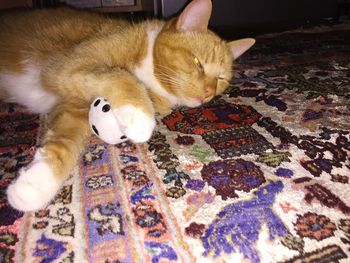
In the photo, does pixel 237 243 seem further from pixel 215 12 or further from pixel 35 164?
pixel 215 12

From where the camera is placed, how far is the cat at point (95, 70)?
108cm

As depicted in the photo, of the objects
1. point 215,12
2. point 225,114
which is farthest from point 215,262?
point 215,12

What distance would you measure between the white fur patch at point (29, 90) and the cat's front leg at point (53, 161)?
→ 20 centimetres

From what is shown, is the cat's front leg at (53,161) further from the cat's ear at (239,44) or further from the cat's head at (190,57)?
the cat's ear at (239,44)

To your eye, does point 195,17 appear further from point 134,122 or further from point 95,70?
point 134,122

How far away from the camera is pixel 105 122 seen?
1125 mm

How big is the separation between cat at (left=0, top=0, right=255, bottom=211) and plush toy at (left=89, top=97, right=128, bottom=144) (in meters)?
0.03

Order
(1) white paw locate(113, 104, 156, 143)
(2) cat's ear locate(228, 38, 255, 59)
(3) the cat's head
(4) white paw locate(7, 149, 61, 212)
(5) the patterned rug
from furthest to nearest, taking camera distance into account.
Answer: (2) cat's ear locate(228, 38, 255, 59)
(3) the cat's head
(1) white paw locate(113, 104, 156, 143)
(4) white paw locate(7, 149, 61, 212)
(5) the patterned rug

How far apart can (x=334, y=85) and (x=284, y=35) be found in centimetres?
131

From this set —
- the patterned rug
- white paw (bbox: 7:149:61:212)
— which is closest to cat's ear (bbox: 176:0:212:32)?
the patterned rug

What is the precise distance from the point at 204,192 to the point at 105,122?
404 mm

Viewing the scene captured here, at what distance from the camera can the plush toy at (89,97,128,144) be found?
112 cm

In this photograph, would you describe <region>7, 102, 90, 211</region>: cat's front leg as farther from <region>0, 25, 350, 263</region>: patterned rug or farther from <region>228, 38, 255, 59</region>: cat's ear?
<region>228, 38, 255, 59</region>: cat's ear

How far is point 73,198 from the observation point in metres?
0.97
